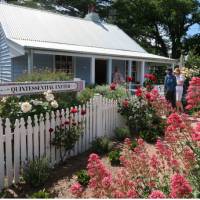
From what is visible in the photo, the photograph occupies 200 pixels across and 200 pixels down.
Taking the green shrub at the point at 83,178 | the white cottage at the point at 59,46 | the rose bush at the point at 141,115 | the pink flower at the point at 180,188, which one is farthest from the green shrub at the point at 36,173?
the white cottage at the point at 59,46

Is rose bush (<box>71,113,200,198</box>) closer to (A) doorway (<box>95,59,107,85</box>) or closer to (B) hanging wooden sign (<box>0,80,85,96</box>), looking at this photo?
(B) hanging wooden sign (<box>0,80,85,96</box>)

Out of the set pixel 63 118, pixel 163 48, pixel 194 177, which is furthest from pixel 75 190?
pixel 163 48

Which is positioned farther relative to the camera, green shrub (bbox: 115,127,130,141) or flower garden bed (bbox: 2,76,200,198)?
green shrub (bbox: 115,127,130,141)

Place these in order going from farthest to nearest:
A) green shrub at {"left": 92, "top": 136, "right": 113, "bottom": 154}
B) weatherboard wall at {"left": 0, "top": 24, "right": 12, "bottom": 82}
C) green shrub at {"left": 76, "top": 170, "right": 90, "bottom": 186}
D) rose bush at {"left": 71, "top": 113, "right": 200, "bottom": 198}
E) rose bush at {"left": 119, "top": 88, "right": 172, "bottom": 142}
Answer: weatherboard wall at {"left": 0, "top": 24, "right": 12, "bottom": 82} → rose bush at {"left": 119, "top": 88, "right": 172, "bottom": 142} → green shrub at {"left": 92, "top": 136, "right": 113, "bottom": 154} → green shrub at {"left": 76, "top": 170, "right": 90, "bottom": 186} → rose bush at {"left": 71, "top": 113, "right": 200, "bottom": 198}

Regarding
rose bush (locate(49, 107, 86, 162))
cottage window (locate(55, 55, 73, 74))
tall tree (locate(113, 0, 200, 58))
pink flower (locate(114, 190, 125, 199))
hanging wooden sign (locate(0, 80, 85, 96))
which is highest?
tall tree (locate(113, 0, 200, 58))

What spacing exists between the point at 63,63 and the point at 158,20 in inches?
940

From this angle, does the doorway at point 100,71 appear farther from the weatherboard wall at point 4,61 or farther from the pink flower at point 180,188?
the pink flower at point 180,188

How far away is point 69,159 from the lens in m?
6.24

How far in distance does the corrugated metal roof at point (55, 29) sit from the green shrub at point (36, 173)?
35.1 ft

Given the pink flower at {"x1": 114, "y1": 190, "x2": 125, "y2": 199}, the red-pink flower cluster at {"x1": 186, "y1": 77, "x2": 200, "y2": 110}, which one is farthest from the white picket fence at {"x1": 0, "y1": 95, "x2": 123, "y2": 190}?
the pink flower at {"x1": 114, "y1": 190, "x2": 125, "y2": 199}

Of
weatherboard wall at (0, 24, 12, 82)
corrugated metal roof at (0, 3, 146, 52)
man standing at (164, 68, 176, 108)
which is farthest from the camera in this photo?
corrugated metal roof at (0, 3, 146, 52)

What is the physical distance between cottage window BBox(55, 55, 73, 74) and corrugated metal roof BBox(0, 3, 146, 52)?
32.6 inches

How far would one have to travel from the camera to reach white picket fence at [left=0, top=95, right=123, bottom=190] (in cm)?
488

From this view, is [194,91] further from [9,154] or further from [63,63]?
[63,63]
